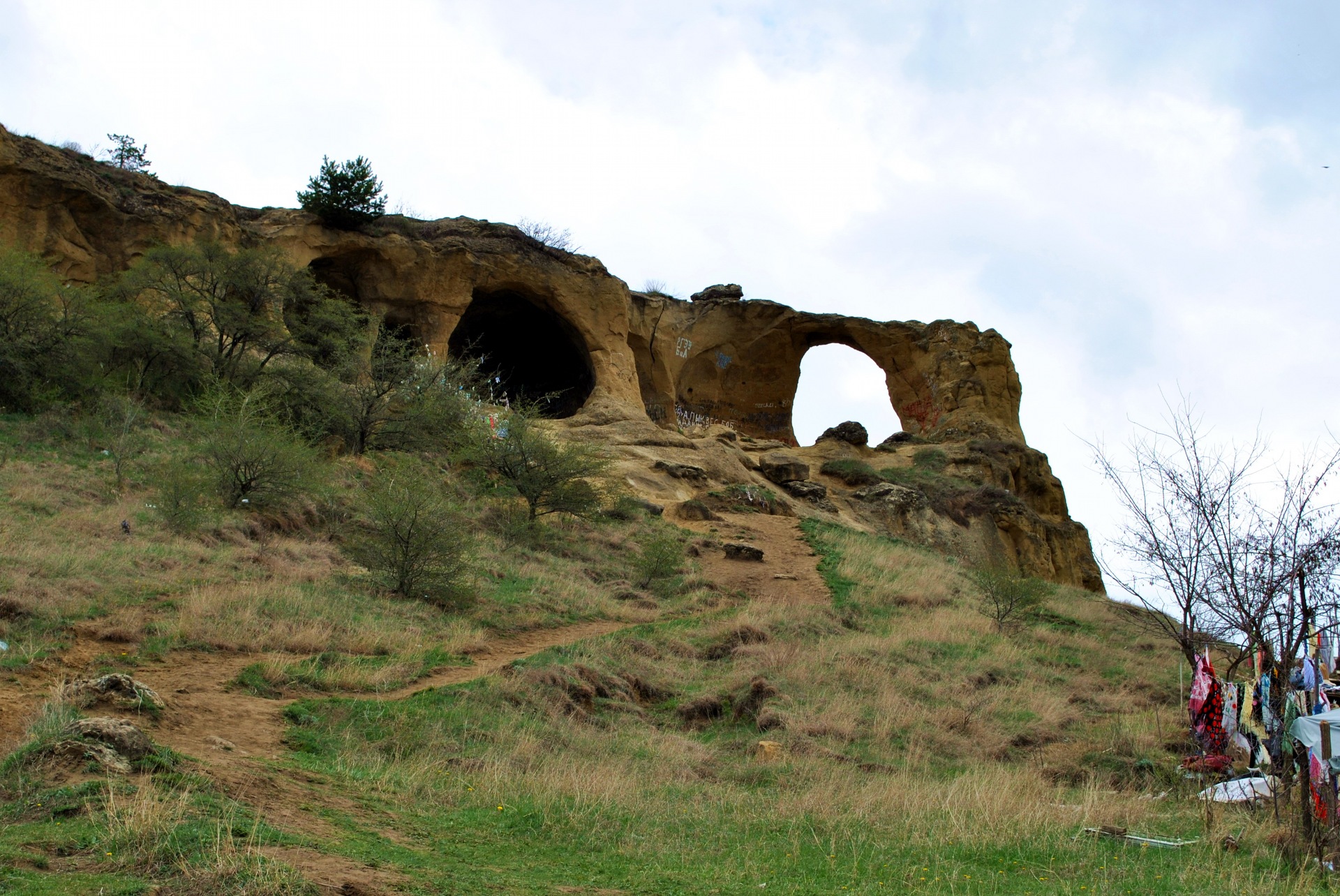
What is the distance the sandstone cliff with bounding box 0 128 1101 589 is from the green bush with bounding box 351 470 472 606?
10.4 metres

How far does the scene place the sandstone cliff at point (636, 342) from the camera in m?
22.9

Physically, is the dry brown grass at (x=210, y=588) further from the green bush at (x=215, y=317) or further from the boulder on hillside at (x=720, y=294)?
the boulder on hillside at (x=720, y=294)

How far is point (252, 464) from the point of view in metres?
15.9

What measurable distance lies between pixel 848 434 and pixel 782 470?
242 inches

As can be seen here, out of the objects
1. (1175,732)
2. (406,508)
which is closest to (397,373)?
(406,508)

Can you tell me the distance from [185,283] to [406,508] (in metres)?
11.0

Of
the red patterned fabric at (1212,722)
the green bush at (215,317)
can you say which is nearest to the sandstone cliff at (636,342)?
the green bush at (215,317)

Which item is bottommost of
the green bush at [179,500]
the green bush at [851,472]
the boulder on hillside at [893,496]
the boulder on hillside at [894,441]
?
the green bush at [179,500]

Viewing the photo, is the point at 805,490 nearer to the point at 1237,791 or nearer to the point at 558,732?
the point at 558,732

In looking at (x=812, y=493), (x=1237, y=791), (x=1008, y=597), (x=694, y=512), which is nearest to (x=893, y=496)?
(x=812, y=493)

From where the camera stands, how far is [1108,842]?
21.5 ft

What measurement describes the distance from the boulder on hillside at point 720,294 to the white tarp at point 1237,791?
30259 millimetres

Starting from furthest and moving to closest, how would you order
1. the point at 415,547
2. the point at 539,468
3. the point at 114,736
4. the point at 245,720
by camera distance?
the point at 539,468, the point at 415,547, the point at 245,720, the point at 114,736

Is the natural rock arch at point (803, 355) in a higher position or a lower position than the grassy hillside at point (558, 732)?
higher
